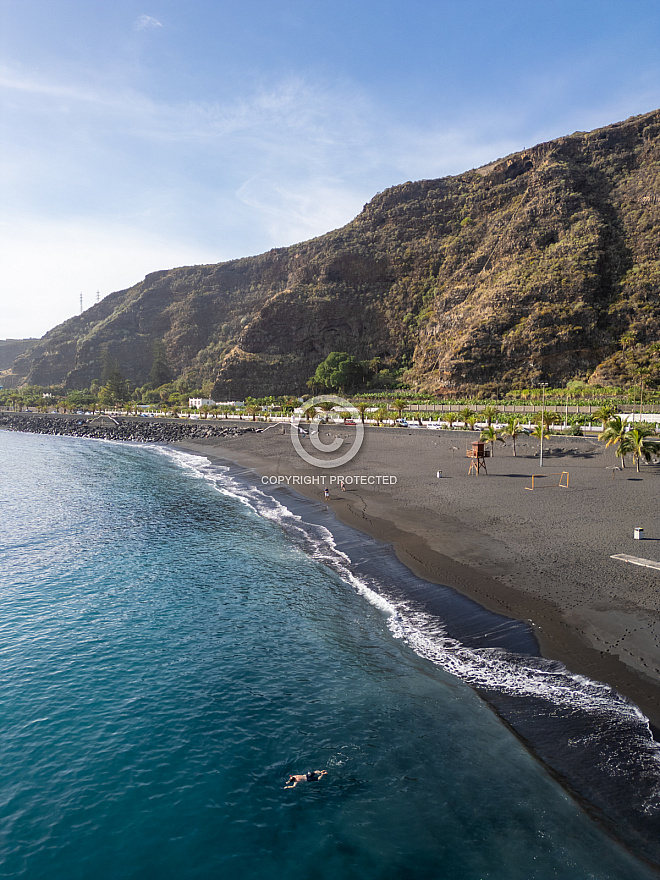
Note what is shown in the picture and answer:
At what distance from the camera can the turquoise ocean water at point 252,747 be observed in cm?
783

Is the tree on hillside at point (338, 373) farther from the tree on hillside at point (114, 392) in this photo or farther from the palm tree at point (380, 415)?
the tree on hillside at point (114, 392)

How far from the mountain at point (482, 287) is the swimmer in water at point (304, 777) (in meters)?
93.6

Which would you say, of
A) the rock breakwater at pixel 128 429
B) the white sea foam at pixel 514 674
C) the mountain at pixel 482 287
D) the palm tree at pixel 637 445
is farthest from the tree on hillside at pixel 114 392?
the white sea foam at pixel 514 674

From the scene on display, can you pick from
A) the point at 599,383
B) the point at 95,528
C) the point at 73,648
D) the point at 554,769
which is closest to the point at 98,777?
the point at 73,648

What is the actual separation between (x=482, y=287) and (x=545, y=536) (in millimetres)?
113985

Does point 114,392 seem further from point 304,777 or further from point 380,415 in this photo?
point 304,777

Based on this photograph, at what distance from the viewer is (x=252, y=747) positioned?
10.3 m

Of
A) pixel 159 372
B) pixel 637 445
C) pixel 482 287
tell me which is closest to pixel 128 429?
pixel 159 372

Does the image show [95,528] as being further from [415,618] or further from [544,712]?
[544,712]

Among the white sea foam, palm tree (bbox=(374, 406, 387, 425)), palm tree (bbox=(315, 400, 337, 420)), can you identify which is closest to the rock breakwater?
palm tree (bbox=(315, 400, 337, 420))

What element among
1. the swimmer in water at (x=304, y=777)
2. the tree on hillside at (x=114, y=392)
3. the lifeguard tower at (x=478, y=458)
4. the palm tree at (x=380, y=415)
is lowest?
the swimmer in water at (x=304, y=777)

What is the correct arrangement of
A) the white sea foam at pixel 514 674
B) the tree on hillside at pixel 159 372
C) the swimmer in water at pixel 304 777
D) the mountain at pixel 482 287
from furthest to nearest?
the tree on hillside at pixel 159 372 < the mountain at pixel 482 287 < the white sea foam at pixel 514 674 < the swimmer in water at pixel 304 777

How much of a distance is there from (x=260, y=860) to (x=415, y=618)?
8.35m

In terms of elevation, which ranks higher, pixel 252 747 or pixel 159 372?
pixel 159 372
